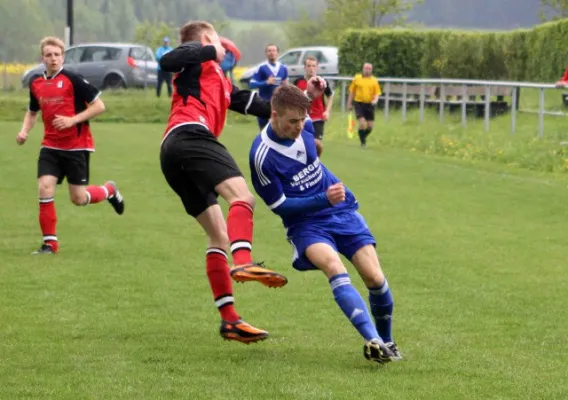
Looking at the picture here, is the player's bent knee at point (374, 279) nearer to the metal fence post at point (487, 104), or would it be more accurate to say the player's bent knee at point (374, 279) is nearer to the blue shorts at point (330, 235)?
the blue shorts at point (330, 235)

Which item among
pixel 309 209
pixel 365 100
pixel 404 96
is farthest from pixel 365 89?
pixel 309 209

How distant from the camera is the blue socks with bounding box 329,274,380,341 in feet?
20.6

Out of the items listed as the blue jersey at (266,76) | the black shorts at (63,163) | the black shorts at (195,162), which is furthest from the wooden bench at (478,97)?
the black shorts at (195,162)

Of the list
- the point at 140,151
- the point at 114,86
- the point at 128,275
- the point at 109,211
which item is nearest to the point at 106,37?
the point at 114,86

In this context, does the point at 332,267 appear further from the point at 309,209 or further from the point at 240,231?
the point at 240,231

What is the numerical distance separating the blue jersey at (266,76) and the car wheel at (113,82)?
20.8 m

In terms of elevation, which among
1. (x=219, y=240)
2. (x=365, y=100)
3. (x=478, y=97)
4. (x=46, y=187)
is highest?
(x=219, y=240)

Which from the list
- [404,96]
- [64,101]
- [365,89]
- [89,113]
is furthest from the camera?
[404,96]

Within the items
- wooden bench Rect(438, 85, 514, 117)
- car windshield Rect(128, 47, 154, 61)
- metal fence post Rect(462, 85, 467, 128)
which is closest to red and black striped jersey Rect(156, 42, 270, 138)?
wooden bench Rect(438, 85, 514, 117)

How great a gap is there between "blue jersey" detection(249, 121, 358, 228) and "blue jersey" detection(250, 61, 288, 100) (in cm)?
1454

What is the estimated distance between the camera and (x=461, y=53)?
34.7 m

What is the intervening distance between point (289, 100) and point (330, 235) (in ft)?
2.52

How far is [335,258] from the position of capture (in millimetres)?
6453

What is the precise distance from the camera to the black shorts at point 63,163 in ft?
36.4
